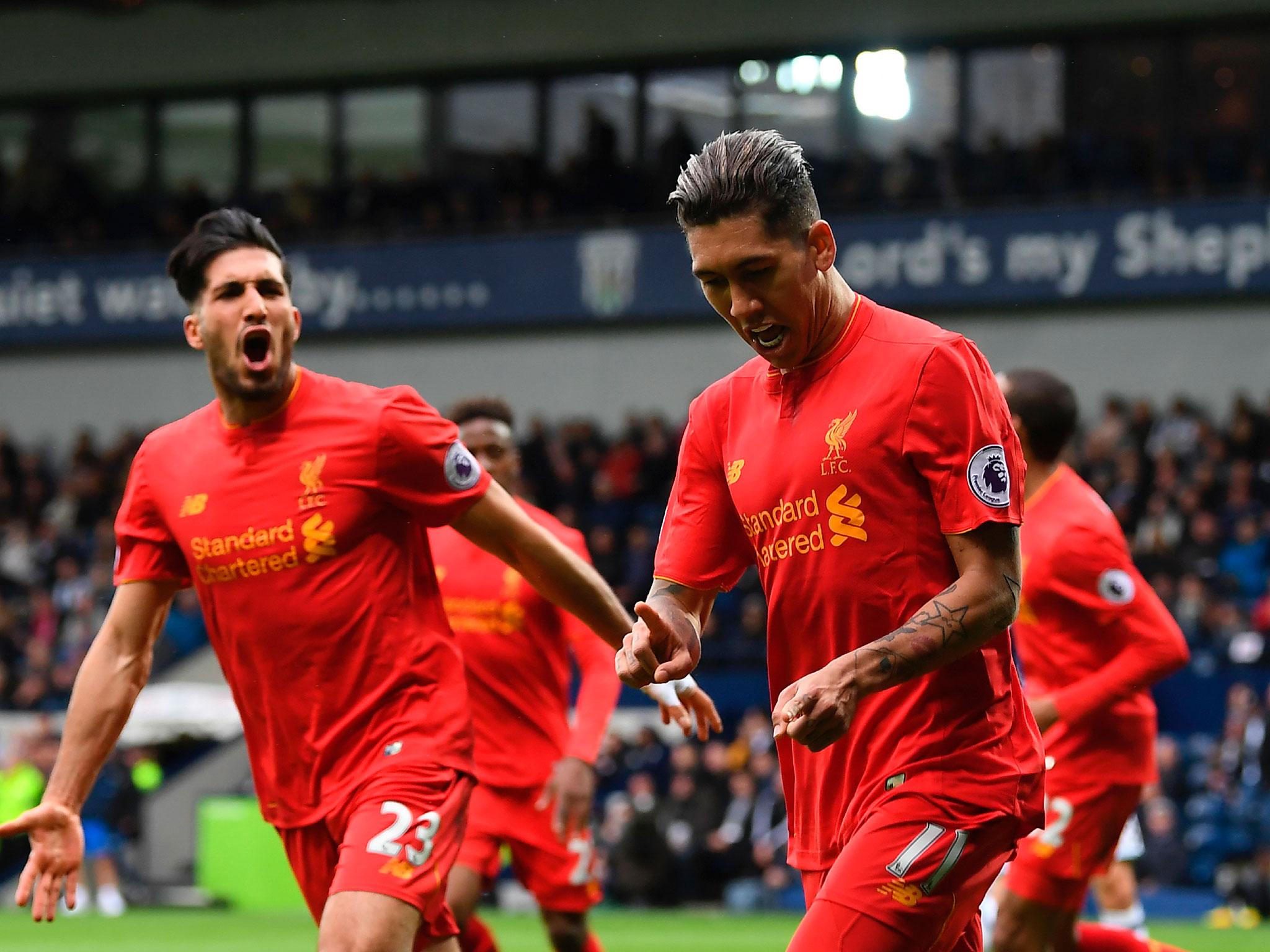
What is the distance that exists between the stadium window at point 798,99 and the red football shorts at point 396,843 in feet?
66.6

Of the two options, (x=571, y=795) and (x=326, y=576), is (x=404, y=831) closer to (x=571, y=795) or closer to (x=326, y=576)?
(x=326, y=576)

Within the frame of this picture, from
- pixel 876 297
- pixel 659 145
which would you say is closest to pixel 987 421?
pixel 876 297

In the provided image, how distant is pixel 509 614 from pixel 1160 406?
16.8 meters

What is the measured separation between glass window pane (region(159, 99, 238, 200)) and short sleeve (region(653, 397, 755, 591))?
79.8 feet

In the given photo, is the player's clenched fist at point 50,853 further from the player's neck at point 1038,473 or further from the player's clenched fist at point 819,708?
the player's neck at point 1038,473

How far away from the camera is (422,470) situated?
4910 mm

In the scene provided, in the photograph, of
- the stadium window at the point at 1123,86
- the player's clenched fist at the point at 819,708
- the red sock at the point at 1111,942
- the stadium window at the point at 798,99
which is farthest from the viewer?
the stadium window at the point at 798,99

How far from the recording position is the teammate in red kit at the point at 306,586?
4777mm

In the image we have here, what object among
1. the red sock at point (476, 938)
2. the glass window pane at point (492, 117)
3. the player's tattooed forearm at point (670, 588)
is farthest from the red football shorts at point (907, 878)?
the glass window pane at point (492, 117)

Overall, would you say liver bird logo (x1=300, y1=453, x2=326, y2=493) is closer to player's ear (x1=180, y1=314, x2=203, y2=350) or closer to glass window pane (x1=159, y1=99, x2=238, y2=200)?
player's ear (x1=180, y1=314, x2=203, y2=350)

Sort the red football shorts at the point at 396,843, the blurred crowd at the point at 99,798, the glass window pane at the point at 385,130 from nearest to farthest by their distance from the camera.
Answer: the red football shorts at the point at 396,843 → the blurred crowd at the point at 99,798 → the glass window pane at the point at 385,130

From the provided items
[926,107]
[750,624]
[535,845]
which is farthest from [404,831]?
[926,107]

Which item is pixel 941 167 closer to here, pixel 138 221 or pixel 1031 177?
pixel 1031 177

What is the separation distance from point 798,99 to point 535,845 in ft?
62.3
